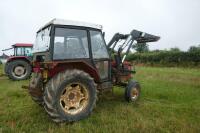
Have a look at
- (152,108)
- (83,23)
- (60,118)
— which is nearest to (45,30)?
(83,23)

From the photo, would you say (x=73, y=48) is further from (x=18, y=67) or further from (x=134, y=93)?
(x=18, y=67)

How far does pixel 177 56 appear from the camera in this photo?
91.4 feet

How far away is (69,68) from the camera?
495cm

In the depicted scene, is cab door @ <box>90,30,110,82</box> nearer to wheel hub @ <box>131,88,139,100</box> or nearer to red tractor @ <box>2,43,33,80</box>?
wheel hub @ <box>131,88,139,100</box>

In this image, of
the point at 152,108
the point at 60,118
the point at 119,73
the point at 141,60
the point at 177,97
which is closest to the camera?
the point at 60,118

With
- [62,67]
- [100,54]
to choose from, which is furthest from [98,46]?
[62,67]

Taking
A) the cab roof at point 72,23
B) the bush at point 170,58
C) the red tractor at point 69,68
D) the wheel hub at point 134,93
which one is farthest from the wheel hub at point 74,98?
the bush at point 170,58

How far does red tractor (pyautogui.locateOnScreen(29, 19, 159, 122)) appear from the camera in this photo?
451 cm

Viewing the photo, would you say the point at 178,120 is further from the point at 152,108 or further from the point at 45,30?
the point at 45,30

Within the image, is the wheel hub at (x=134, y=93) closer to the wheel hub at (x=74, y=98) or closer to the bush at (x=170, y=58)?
the wheel hub at (x=74, y=98)

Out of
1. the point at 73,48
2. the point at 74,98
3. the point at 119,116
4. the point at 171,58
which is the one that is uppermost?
the point at 171,58

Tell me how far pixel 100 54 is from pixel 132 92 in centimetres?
161

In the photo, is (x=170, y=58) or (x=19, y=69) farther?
(x=170, y=58)

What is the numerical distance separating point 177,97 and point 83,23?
3930 mm
